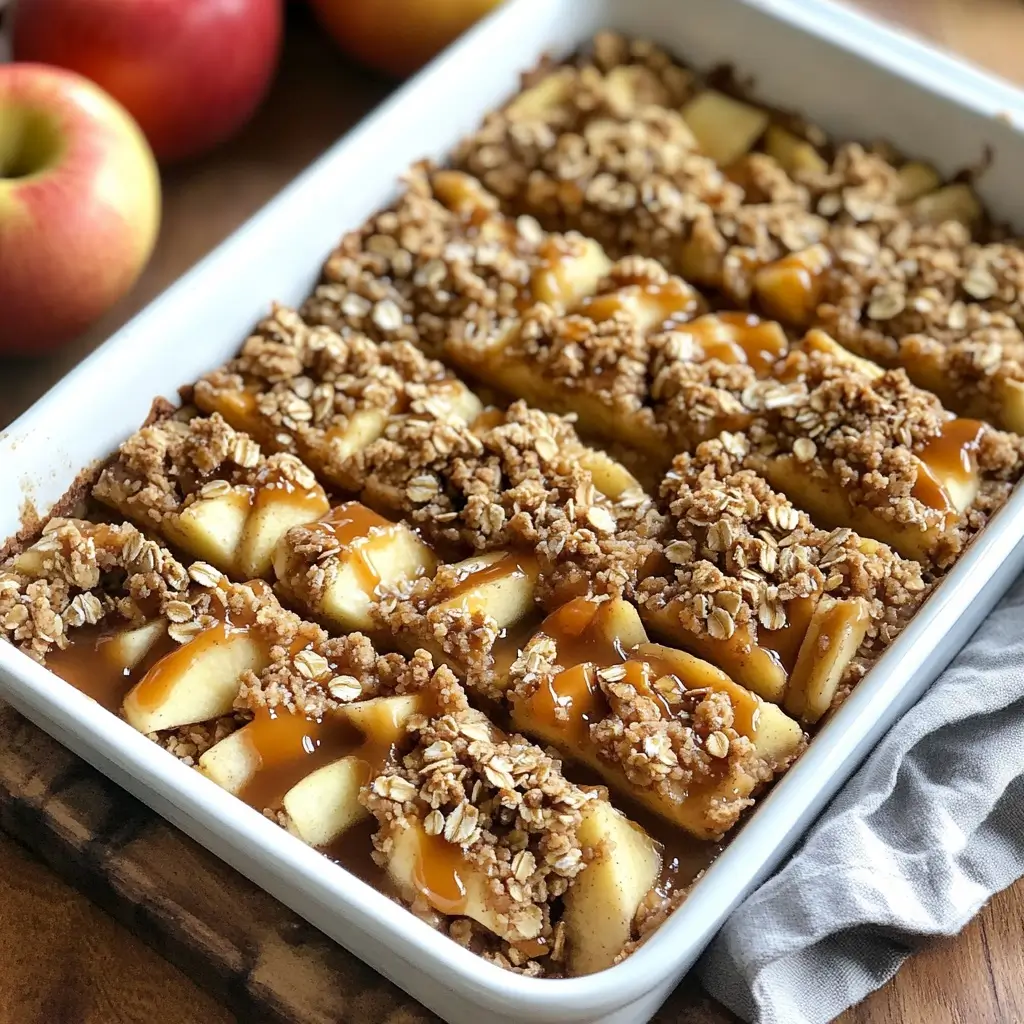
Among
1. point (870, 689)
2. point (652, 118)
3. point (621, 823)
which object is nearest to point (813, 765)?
point (870, 689)

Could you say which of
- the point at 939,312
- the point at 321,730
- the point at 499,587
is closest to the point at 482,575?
the point at 499,587

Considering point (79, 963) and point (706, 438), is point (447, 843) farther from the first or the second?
point (706, 438)

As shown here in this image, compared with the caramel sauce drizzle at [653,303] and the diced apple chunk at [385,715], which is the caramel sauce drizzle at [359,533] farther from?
the caramel sauce drizzle at [653,303]

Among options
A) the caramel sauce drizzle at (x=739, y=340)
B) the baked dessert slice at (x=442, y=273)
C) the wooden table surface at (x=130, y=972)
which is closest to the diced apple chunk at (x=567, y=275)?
the baked dessert slice at (x=442, y=273)

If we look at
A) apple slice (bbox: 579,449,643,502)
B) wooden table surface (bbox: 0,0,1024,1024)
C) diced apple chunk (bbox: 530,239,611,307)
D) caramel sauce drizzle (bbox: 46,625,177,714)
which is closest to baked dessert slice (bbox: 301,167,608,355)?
diced apple chunk (bbox: 530,239,611,307)

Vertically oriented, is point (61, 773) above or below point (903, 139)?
below

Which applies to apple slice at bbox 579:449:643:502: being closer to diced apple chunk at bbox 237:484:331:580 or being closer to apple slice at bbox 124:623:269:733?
diced apple chunk at bbox 237:484:331:580

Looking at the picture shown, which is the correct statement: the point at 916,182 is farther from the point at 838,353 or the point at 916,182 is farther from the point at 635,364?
the point at 635,364
